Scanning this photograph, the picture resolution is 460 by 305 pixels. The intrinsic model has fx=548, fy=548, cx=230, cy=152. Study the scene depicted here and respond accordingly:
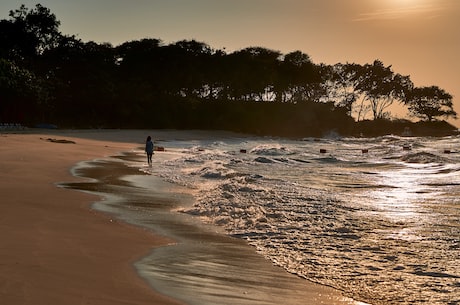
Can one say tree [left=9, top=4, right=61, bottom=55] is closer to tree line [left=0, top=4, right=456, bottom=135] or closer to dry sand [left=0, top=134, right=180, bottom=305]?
tree line [left=0, top=4, right=456, bottom=135]

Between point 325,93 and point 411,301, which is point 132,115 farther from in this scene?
point 411,301

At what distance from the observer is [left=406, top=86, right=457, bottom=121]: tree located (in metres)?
120

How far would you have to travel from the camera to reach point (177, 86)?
8619 centimetres

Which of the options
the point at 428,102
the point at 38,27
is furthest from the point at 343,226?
the point at 428,102

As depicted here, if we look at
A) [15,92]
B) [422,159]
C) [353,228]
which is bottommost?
[353,228]

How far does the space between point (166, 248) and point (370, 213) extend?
5408 mm

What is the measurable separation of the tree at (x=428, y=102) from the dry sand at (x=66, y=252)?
11757 centimetres

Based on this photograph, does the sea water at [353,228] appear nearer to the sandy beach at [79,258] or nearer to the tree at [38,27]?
the sandy beach at [79,258]

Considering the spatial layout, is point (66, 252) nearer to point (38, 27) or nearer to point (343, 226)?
point (343, 226)

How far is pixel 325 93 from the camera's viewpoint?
112 m

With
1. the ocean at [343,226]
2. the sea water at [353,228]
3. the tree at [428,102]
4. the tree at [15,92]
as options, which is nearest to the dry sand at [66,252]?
the ocean at [343,226]

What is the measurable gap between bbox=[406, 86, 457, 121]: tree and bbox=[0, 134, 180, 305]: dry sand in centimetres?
11757

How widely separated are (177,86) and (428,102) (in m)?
62.1

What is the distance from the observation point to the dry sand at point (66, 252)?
4.94 metres
